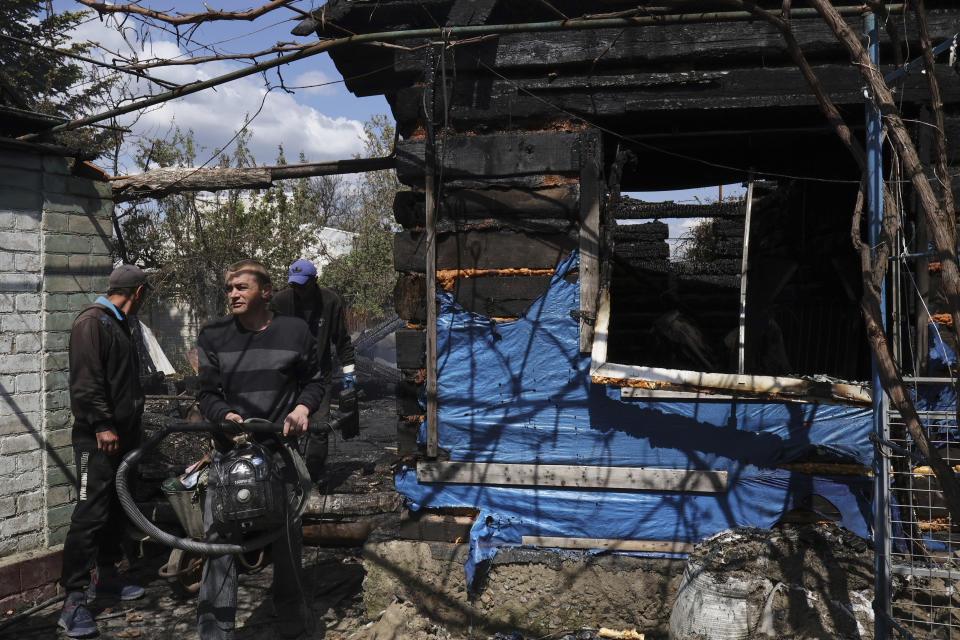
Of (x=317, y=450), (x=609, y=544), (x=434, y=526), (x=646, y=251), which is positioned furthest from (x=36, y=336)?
(x=646, y=251)

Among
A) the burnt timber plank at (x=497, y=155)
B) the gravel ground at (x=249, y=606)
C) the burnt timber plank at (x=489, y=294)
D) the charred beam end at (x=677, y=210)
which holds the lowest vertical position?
the gravel ground at (x=249, y=606)

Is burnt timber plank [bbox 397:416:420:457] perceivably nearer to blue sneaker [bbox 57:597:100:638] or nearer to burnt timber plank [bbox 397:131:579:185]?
burnt timber plank [bbox 397:131:579:185]

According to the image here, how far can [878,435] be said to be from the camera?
10.5 ft

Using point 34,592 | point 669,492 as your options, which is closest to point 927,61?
point 669,492

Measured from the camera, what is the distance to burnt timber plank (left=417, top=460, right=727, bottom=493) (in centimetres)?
398

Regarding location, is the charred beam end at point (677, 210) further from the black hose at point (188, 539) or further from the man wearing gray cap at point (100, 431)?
the black hose at point (188, 539)

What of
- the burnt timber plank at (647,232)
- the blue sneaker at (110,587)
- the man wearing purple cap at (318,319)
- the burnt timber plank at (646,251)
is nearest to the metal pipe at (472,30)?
the man wearing purple cap at (318,319)

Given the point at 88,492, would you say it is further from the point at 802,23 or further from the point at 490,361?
the point at 802,23

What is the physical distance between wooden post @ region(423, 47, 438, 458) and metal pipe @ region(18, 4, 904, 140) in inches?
13.9

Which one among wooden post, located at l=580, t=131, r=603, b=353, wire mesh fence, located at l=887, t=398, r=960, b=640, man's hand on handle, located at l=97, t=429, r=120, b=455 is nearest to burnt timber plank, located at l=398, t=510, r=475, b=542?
wooden post, located at l=580, t=131, r=603, b=353

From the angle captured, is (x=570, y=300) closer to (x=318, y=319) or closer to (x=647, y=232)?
(x=318, y=319)

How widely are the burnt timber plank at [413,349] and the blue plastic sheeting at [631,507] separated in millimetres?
721

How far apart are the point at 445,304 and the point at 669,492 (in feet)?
5.97

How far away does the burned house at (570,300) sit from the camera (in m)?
3.88
